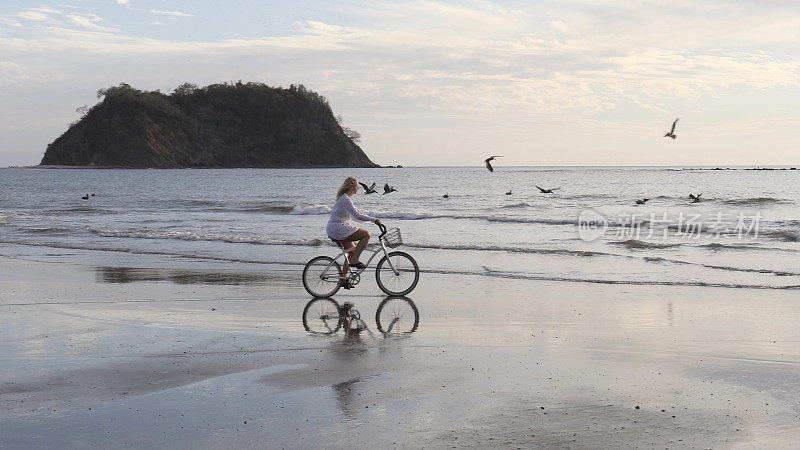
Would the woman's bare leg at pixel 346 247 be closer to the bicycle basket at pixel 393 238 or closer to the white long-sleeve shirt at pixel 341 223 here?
the white long-sleeve shirt at pixel 341 223

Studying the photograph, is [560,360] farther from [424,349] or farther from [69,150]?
[69,150]

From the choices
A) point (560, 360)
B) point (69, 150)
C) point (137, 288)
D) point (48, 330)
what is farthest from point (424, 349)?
point (69, 150)

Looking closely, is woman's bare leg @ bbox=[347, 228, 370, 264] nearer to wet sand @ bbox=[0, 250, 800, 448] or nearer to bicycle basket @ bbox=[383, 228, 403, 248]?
bicycle basket @ bbox=[383, 228, 403, 248]

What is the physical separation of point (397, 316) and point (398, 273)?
6.53 ft

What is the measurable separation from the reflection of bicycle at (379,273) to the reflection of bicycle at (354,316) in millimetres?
266

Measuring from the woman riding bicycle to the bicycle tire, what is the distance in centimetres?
99

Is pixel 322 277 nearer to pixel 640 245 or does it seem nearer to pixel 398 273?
pixel 398 273

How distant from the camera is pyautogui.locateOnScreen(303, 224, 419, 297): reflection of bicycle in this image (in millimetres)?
11656

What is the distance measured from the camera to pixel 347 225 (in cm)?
1151

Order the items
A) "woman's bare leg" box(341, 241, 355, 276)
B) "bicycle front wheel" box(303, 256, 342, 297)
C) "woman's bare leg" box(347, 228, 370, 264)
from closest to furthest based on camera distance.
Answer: "woman's bare leg" box(347, 228, 370, 264) < "bicycle front wheel" box(303, 256, 342, 297) < "woman's bare leg" box(341, 241, 355, 276)

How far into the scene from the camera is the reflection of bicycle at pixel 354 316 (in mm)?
9053

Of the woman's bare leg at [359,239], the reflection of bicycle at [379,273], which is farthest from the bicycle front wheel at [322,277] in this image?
the woman's bare leg at [359,239]

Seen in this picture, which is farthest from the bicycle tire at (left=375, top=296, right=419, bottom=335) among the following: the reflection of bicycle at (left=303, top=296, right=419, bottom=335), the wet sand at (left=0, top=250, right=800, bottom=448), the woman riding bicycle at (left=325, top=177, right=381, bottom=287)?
the woman riding bicycle at (left=325, top=177, right=381, bottom=287)

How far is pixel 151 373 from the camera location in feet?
21.9
